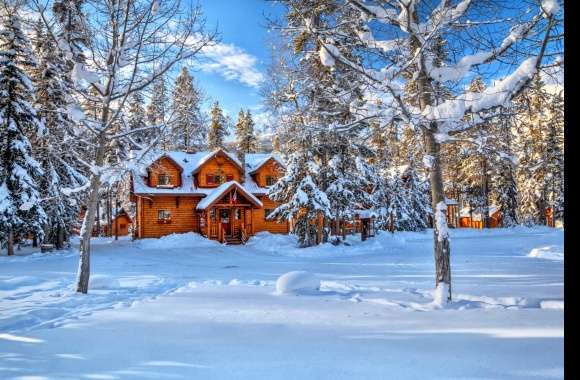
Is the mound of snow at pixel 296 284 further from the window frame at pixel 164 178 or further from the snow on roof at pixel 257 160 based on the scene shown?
the window frame at pixel 164 178

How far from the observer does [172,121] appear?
33.0 ft

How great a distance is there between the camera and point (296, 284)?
940cm

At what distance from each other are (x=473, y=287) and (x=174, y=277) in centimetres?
901

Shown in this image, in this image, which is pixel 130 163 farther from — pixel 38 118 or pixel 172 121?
pixel 38 118

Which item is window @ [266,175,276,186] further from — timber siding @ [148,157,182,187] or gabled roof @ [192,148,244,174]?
timber siding @ [148,157,182,187]

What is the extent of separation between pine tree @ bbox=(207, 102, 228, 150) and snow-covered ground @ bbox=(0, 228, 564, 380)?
34622mm

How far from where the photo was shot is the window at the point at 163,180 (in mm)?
29812

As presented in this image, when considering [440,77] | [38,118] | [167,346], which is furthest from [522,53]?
[38,118]

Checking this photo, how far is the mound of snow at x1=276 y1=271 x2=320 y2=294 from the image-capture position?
9.31 m

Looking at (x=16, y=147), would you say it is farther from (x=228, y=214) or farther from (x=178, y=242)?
(x=228, y=214)

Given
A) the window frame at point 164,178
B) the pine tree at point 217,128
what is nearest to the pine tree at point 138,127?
the window frame at point 164,178

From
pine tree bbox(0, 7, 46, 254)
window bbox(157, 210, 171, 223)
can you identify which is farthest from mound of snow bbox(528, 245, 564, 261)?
pine tree bbox(0, 7, 46, 254)

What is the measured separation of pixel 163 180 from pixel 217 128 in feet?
57.9

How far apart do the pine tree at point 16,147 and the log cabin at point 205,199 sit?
304 inches
